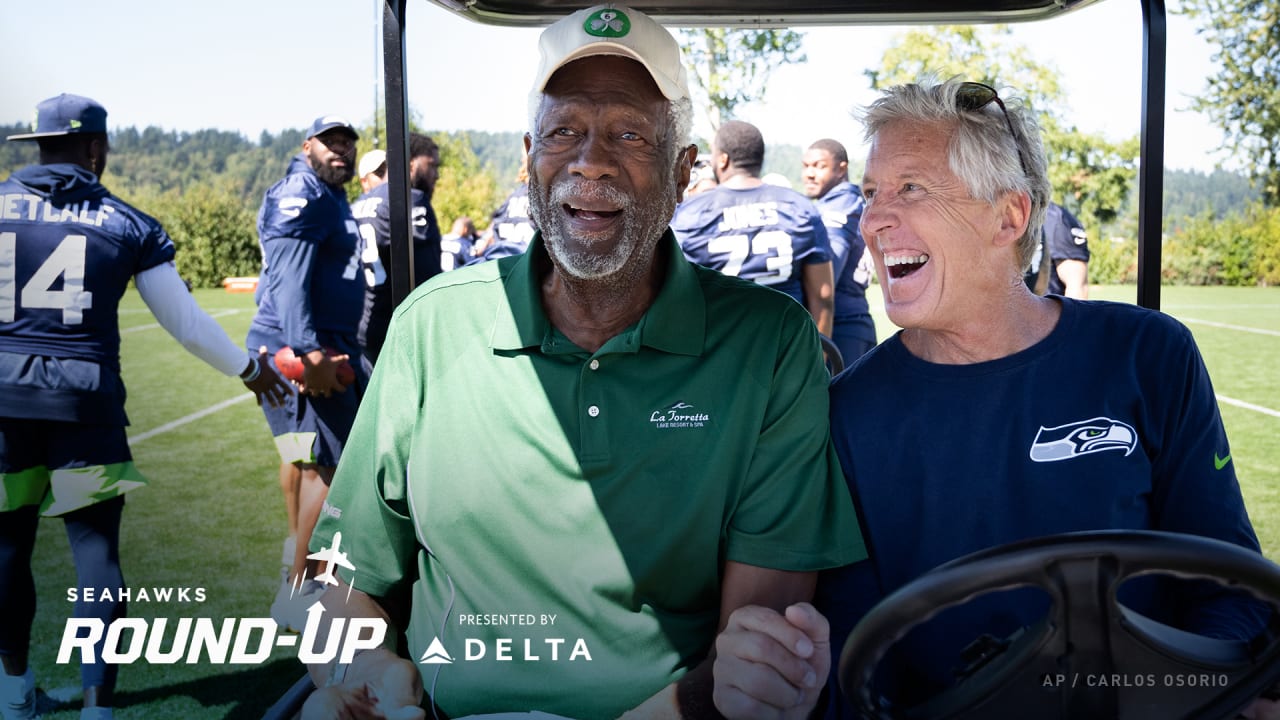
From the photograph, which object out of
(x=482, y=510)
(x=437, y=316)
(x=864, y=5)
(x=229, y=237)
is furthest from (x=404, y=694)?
(x=229, y=237)

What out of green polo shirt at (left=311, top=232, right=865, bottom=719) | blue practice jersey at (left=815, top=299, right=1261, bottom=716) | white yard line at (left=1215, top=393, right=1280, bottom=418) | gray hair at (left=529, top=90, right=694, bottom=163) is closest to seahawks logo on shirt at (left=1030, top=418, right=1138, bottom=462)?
blue practice jersey at (left=815, top=299, right=1261, bottom=716)

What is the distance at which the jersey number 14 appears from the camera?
10.5ft

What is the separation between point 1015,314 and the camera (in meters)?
1.72

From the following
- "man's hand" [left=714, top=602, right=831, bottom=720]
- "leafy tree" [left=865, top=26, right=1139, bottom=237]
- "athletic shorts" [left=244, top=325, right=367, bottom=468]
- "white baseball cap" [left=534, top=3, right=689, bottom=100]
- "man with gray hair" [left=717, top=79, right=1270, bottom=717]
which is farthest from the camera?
"leafy tree" [left=865, top=26, right=1139, bottom=237]

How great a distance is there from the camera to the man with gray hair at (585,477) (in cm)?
161

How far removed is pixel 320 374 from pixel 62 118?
1.43 m

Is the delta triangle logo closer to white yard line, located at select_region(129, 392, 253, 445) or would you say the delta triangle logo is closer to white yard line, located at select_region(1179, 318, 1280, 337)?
white yard line, located at select_region(129, 392, 253, 445)

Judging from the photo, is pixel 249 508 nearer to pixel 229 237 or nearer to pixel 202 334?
pixel 202 334

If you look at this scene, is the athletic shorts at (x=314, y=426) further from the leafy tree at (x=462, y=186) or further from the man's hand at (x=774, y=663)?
the leafy tree at (x=462, y=186)

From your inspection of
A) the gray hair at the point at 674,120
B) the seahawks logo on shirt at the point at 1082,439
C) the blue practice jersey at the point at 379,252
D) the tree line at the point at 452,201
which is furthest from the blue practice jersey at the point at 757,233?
the tree line at the point at 452,201

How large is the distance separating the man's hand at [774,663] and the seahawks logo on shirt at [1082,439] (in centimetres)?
44

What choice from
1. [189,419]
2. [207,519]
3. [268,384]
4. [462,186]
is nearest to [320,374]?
[268,384]

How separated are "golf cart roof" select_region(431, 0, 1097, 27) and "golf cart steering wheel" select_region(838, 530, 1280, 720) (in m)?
1.30

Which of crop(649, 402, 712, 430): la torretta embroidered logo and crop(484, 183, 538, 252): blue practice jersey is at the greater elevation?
crop(484, 183, 538, 252): blue practice jersey
